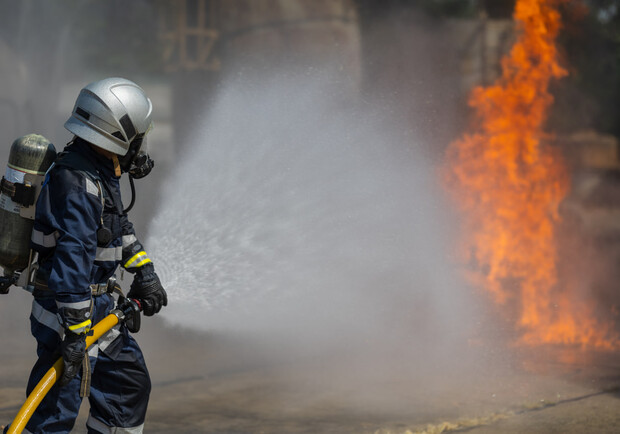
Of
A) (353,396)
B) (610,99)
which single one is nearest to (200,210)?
(353,396)

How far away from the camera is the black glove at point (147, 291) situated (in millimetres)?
3318

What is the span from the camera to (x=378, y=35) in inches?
453

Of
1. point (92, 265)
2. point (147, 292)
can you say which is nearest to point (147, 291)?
point (147, 292)

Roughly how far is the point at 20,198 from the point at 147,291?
664 millimetres

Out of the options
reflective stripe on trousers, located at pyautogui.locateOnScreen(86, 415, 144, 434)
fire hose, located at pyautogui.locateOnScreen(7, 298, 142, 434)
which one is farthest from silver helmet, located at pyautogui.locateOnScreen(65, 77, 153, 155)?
reflective stripe on trousers, located at pyautogui.locateOnScreen(86, 415, 144, 434)

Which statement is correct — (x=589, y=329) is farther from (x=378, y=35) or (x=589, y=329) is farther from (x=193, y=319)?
(x=378, y=35)

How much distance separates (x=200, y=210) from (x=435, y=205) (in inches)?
114

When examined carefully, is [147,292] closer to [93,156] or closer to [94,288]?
[94,288]

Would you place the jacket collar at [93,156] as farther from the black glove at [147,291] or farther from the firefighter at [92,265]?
the black glove at [147,291]

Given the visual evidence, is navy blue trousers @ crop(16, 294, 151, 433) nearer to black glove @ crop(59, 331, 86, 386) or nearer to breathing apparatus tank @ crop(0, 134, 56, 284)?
black glove @ crop(59, 331, 86, 386)

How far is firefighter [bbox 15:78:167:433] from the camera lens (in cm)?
288

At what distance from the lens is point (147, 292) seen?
3.32m

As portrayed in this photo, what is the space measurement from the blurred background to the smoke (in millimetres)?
23

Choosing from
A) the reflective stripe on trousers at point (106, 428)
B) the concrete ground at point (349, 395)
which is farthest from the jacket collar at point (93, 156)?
the concrete ground at point (349, 395)
